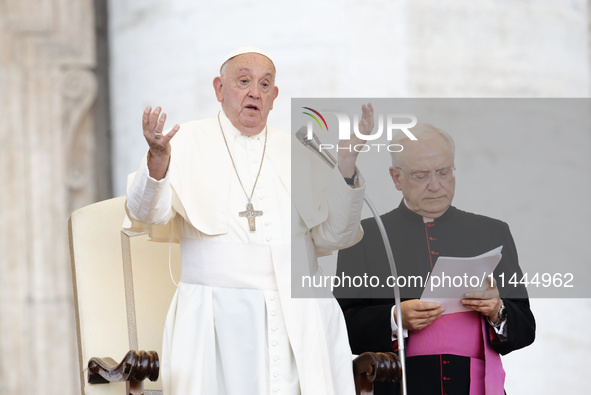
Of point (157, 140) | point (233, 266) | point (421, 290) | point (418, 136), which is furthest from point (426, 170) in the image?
point (157, 140)

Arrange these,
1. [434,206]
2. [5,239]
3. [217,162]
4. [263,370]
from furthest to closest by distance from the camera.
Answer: [5,239]
[434,206]
[217,162]
[263,370]

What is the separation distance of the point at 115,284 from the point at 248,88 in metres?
0.97

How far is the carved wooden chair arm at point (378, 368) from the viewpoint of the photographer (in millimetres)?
3066

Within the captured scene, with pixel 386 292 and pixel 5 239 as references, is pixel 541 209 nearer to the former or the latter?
pixel 386 292

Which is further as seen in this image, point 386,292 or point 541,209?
point 541,209

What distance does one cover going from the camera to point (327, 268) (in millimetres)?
4703

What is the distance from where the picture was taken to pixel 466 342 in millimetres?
3297

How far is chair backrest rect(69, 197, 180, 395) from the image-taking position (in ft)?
11.3

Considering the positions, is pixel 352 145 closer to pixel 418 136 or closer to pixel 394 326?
pixel 418 136

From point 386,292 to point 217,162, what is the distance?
0.81 meters

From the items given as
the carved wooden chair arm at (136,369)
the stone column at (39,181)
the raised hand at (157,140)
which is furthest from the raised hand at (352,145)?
the stone column at (39,181)

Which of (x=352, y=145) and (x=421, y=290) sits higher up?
(x=352, y=145)

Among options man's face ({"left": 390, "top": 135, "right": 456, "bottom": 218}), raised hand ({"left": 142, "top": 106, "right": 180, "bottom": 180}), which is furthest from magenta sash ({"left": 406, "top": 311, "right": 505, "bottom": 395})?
raised hand ({"left": 142, "top": 106, "right": 180, "bottom": 180})

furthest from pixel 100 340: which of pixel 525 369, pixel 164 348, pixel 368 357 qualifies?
pixel 525 369
